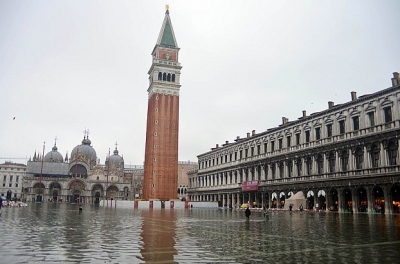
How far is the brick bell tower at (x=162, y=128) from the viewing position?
235 feet

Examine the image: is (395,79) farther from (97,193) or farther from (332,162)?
(97,193)

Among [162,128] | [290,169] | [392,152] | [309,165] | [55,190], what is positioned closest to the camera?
[392,152]

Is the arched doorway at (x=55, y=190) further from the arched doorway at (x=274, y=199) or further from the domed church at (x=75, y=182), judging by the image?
the arched doorway at (x=274, y=199)

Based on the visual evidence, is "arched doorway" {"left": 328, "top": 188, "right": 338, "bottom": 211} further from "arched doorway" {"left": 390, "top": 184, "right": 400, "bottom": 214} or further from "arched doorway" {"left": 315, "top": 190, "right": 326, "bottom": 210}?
"arched doorway" {"left": 390, "top": 184, "right": 400, "bottom": 214}

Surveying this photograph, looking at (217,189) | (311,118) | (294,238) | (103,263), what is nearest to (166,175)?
(217,189)

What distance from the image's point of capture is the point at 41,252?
950 centimetres

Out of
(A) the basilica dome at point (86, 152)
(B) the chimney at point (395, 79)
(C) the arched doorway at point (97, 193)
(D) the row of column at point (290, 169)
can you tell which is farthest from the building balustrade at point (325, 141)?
(A) the basilica dome at point (86, 152)

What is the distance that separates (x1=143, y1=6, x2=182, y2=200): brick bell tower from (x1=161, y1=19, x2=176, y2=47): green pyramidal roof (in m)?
0.90

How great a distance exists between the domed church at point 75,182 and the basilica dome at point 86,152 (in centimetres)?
54

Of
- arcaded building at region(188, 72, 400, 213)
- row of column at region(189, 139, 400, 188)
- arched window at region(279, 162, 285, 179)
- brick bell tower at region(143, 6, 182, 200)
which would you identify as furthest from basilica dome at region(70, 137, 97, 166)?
arched window at region(279, 162, 285, 179)

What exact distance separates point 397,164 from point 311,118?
46.3ft

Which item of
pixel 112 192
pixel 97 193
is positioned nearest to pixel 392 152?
pixel 112 192

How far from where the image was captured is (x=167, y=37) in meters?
79.1

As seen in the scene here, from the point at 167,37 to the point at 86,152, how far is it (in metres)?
55.3
